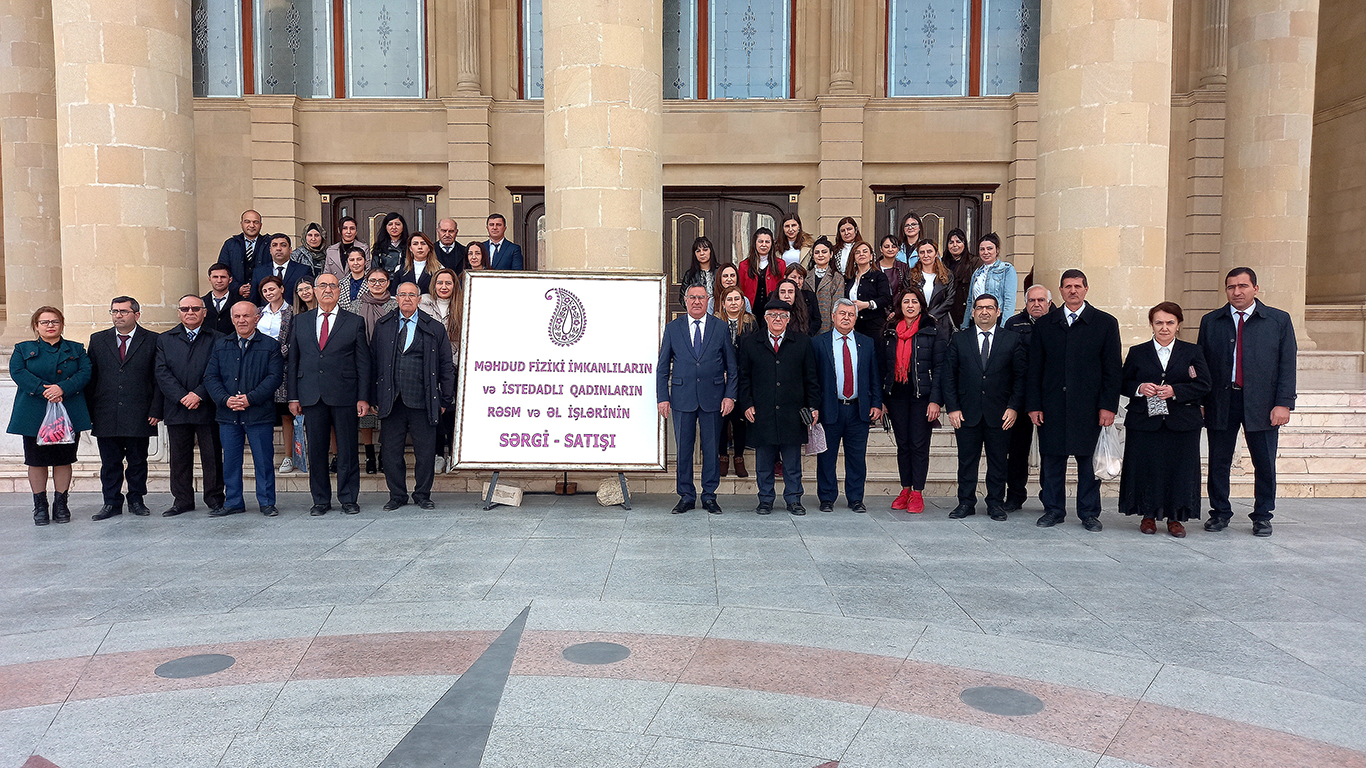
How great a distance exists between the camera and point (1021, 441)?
24.6ft

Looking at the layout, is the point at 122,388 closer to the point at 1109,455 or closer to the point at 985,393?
the point at 985,393

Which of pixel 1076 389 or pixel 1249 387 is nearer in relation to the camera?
pixel 1249 387

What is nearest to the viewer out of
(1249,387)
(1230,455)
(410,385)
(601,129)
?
(1249,387)

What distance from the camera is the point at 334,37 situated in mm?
14234

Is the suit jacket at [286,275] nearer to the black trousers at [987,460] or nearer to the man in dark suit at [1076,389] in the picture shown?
the black trousers at [987,460]

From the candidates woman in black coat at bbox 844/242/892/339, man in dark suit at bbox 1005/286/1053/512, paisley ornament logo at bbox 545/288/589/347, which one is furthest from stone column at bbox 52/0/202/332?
man in dark suit at bbox 1005/286/1053/512

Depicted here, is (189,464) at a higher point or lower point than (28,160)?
lower

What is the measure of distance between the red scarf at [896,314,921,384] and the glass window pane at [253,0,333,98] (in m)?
11.0

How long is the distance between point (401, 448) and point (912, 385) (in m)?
4.51

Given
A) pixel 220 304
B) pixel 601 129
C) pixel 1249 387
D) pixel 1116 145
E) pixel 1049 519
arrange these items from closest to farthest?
1. pixel 1249 387
2. pixel 1049 519
3. pixel 1116 145
4. pixel 601 129
5. pixel 220 304

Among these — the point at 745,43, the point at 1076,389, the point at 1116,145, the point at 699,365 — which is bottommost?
the point at 1076,389

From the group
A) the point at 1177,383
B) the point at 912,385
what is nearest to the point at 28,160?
the point at 912,385

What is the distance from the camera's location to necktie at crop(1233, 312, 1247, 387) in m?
6.73

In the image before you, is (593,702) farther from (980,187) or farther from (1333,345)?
(1333,345)
